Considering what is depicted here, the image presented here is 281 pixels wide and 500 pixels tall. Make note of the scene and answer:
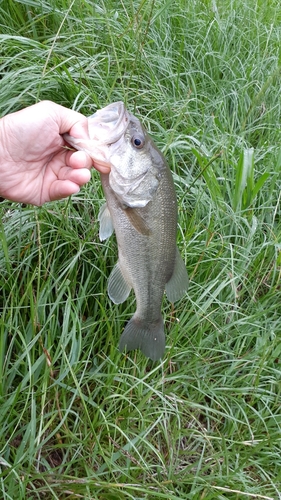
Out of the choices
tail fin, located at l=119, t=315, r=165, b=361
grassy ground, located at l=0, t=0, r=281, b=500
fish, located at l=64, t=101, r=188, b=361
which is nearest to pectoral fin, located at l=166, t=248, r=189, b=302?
fish, located at l=64, t=101, r=188, b=361

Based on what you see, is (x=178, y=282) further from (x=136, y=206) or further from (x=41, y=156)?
(x=41, y=156)

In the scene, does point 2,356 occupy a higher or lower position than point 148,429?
higher

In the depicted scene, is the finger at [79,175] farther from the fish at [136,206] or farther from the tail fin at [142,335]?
the tail fin at [142,335]

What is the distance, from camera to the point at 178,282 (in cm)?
214

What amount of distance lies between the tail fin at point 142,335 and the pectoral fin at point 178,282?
0.15 m

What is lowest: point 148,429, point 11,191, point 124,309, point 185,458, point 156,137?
point 185,458

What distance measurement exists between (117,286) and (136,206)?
14.4 inches

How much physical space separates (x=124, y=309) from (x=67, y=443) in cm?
66

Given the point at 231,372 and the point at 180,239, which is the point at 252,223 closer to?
the point at 180,239

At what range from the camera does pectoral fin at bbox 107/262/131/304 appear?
2.10 meters

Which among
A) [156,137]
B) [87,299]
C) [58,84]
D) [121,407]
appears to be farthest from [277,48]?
[121,407]

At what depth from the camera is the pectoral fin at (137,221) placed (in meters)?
1.92

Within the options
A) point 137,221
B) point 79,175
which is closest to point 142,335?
point 137,221

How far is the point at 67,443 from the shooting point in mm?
2207
